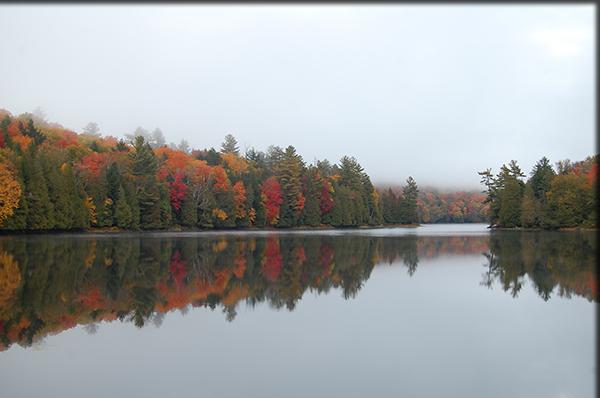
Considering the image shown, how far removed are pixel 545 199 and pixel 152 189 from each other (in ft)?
182

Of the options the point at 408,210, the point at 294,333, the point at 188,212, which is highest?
the point at 408,210

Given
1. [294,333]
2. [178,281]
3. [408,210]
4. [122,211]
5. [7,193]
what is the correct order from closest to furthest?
[294,333] → [178,281] → [7,193] → [122,211] → [408,210]

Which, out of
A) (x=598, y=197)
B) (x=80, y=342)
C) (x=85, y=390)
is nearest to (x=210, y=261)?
(x=80, y=342)

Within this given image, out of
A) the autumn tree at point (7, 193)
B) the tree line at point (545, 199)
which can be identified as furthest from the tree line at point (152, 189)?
the tree line at point (545, 199)

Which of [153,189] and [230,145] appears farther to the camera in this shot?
[230,145]

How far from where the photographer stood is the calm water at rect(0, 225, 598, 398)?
874cm

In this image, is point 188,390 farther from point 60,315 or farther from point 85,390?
point 60,315

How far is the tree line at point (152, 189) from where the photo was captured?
191 ft

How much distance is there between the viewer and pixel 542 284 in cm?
1922

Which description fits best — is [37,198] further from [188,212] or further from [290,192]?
[290,192]

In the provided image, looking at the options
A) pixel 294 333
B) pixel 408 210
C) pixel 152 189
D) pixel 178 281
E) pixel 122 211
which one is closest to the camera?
pixel 294 333

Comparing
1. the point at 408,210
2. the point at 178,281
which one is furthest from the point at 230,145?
the point at 178,281

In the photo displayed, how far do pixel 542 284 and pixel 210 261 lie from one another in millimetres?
14814

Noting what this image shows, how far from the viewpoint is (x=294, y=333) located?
11.9 meters
